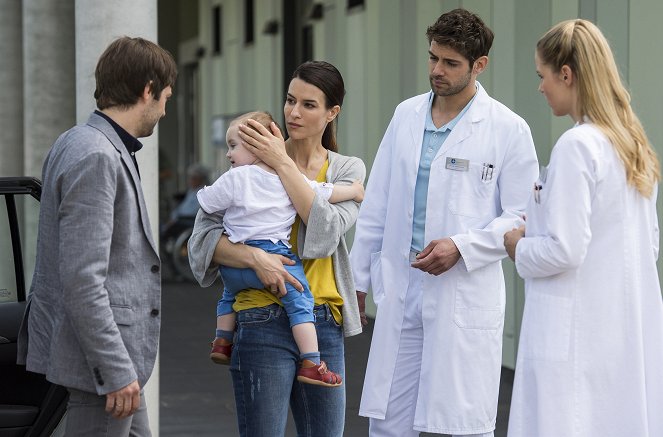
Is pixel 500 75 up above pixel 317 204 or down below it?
above

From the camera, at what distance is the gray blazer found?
3.50 metres

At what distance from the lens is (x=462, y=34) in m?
4.64

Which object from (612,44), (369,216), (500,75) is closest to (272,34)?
(500,75)

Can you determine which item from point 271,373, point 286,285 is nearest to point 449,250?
point 286,285

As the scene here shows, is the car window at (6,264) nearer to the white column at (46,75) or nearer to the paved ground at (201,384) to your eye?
the paved ground at (201,384)

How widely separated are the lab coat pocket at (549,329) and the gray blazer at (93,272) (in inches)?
43.8

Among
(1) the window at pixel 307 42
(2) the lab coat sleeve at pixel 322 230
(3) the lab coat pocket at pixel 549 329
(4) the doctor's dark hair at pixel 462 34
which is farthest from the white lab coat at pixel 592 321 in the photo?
(1) the window at pixel 307 42

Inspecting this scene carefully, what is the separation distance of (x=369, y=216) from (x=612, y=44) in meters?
3.42

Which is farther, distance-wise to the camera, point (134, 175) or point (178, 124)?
point (178, 124)

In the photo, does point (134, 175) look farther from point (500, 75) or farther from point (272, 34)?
point (272, 34)

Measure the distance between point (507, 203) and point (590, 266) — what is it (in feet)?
2.86

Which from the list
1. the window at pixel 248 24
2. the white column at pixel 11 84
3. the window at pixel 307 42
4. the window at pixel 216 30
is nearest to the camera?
the white column at pixel 11 84

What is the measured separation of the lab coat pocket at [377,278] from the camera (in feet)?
16.0

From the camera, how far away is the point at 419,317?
15.6 ft
